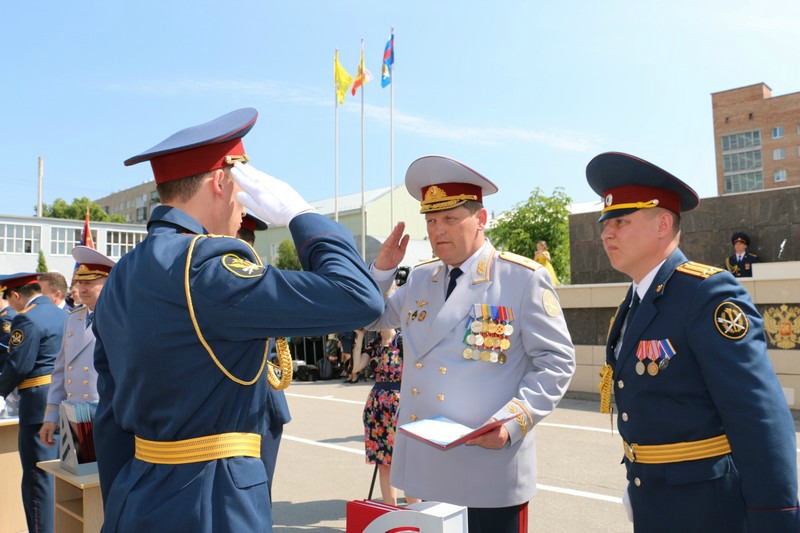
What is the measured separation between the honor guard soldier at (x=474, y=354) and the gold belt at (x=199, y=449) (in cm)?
115

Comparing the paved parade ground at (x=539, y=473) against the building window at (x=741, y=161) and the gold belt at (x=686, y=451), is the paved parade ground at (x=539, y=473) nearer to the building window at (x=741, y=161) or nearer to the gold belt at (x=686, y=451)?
the gold belt at (x=686, y=451)

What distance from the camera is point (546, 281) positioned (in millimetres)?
3246

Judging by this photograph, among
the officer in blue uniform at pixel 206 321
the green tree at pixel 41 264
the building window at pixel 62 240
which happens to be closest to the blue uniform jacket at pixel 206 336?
the officer in blue uniform at pixel 206 321

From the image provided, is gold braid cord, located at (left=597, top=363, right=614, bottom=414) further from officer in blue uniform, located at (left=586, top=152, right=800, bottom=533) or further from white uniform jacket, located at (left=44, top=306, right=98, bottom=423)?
white uniform jacket, located at (left=44, top=306, right=98, bottom=423)

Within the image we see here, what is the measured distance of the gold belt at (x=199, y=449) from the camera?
188 centimetres

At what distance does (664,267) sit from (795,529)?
Answer: 3.38 feet

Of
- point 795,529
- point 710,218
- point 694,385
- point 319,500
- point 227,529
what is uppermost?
point 710,218

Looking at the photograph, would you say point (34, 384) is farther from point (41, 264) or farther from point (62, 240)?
point (62, 240)

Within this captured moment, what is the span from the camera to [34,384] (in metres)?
5.84

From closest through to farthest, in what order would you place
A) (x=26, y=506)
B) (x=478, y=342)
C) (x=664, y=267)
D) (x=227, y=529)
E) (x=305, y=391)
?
(x=227, y=529) → (x=664, y=267) → (x=478, y=342) → (x=26, y=506) → (x=305, y=391)

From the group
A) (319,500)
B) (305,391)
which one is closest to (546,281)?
(319,500)

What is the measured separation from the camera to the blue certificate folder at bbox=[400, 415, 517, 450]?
2.54 metres

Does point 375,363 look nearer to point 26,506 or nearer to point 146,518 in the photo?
point 26,506

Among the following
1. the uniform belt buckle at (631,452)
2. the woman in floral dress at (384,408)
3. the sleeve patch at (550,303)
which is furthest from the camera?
the woman in floral dress at (384,408)
